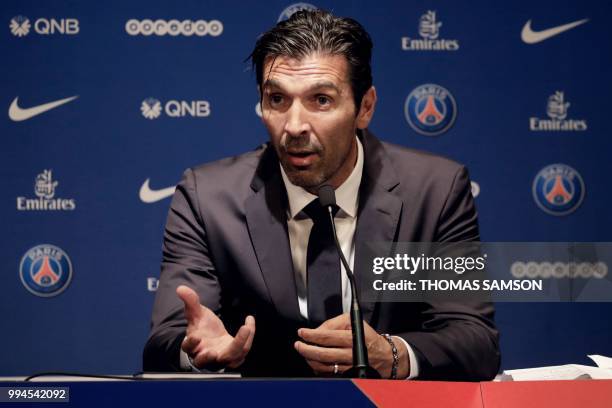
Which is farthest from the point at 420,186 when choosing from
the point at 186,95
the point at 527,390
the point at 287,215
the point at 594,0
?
the point at 594,0

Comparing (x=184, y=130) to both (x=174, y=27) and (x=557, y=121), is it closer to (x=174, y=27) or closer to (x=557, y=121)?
(x=174, y=27)

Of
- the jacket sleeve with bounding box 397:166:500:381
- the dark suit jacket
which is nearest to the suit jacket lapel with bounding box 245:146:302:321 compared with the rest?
the dark suit jacket

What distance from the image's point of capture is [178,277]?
2164mm

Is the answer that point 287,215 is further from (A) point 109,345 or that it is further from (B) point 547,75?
(B) point 547,75

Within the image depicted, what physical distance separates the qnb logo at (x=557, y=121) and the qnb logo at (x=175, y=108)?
1.37 m

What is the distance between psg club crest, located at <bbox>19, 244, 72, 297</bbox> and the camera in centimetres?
318

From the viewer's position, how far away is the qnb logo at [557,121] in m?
Result: 3.28

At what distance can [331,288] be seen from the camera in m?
2.12

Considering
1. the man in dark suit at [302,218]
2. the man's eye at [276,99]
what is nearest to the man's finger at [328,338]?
the man in dark suit at [302,218]

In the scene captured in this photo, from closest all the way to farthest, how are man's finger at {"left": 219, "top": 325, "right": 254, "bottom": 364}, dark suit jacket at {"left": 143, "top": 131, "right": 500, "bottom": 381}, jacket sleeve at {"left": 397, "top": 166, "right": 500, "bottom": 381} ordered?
1. man's finger at {"left": 219, "top": 325, "right": 254, "bottom": 364}
2. jacket sleeve at {"left": 397, "top": 166, "right": 500, "bottom": 381}
3. dark suit jacket at {"left": 143, "top": 131, "right": 500, "bottom": 381}

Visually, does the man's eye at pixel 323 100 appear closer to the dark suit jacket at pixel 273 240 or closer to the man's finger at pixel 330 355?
the dark suit jacket at pixel 273 240

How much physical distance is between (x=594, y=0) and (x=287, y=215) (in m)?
1.90

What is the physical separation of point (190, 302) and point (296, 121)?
663mm

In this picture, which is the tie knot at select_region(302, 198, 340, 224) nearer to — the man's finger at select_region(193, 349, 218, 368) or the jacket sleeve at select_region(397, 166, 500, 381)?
the jacket sleeve at select_region(397, 166, 500, 381)
